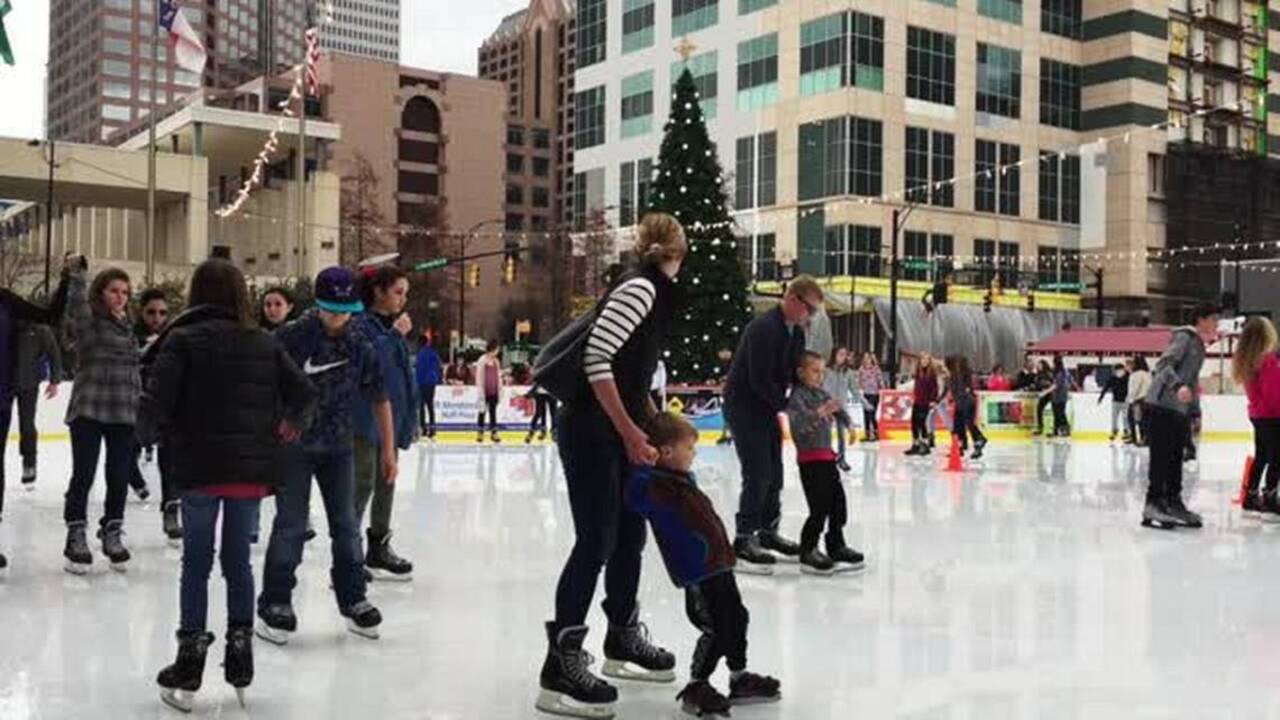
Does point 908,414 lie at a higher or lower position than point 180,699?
higher

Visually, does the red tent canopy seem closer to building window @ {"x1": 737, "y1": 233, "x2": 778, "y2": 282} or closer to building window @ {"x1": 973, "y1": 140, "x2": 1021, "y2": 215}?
building window @ {"x1": 973, "y1": 140, "x2": 1021, "y2": 215}

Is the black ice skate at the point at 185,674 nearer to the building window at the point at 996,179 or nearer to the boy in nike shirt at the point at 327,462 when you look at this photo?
the boy in nike shirt at the point at 327,462

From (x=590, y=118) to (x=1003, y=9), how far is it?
727 inches

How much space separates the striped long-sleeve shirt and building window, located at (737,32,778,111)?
48456 millimetres

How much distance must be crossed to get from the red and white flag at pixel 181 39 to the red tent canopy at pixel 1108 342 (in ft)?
85.2

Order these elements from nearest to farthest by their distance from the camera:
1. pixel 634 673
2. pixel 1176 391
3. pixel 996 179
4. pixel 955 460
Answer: pixel 634 673
pixel 1176 391
pixel 955 460
pixel 996 179

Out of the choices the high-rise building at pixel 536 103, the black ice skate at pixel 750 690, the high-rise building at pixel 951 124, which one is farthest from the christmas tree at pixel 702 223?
the high-rise building at pixel 536 103

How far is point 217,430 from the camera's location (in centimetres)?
432

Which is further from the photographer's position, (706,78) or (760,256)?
(706,78)

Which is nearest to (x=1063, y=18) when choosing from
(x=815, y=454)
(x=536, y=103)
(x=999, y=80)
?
(x=999, y=80)

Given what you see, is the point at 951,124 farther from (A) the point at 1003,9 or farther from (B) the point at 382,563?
(B) the point at 382,563

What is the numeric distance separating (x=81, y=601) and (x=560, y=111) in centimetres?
12698

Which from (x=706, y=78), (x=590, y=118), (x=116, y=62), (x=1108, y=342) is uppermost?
(x=116, y=62)

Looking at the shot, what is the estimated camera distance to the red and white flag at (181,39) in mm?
23844
